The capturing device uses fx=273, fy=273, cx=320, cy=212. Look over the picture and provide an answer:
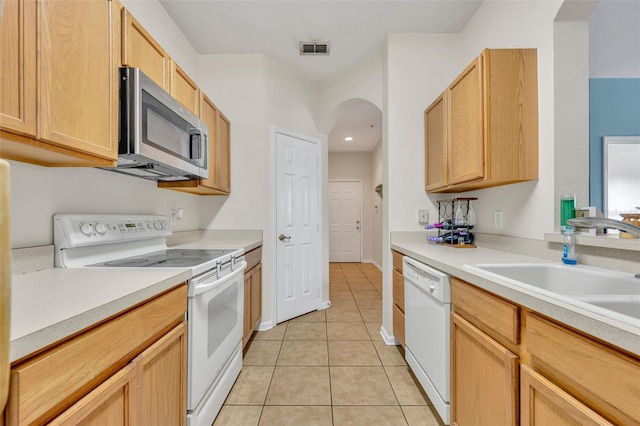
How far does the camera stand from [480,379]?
3.51 ft

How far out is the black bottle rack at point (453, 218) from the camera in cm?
204

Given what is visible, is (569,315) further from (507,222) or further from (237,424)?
(237,424)

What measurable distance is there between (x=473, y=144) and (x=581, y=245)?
0.74m

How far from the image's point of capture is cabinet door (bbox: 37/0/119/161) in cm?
87

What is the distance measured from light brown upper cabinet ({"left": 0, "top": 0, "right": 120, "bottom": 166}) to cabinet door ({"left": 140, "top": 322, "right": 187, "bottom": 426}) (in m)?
0.77

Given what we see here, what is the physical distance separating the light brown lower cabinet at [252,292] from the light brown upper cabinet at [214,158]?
63 centimetres

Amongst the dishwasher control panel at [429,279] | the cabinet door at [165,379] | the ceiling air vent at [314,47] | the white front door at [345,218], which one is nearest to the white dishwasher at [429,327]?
the dishwasher control panel at [429,279]

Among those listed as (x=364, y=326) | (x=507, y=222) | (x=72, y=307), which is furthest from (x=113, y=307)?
(x=364, y=326)

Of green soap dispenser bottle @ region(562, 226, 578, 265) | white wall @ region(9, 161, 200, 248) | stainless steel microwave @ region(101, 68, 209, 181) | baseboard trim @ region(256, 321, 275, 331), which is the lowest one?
baseboard trim @ region(256, 321, 275, 331)

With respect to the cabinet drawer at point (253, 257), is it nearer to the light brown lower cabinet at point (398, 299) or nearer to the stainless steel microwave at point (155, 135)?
the stainless steel microwave at point (155, 135)

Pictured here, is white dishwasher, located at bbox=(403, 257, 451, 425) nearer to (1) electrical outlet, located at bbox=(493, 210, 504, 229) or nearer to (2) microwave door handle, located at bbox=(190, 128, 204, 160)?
(1) electrical outlet, located at bbox=(493, 210, 504, 229)

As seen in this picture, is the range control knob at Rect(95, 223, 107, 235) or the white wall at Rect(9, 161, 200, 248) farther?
the range control knob at Rect(95, 223, 107, 235)

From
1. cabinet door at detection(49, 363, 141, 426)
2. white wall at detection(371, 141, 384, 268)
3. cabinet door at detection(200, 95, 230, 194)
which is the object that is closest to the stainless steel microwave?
cabinet door at detection(200, 95, 230, 194)

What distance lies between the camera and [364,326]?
268cm
